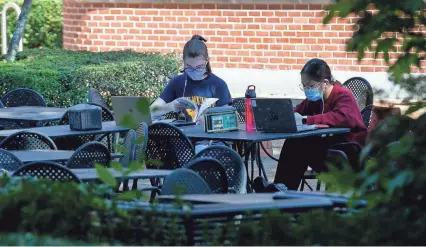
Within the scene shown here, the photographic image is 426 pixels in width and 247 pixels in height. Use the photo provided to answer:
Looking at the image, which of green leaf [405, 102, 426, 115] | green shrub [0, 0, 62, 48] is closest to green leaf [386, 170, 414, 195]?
green leaf [405, 102, 426, 115]

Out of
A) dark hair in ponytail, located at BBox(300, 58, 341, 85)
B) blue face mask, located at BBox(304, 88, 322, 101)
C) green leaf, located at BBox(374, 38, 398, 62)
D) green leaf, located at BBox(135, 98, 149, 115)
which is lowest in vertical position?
blue face mask, located at BBox(304, 88, 322, 101)

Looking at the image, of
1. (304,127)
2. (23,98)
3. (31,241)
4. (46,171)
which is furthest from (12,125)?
(31,241)

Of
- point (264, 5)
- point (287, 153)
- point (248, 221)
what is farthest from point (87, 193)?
point (264, 5)

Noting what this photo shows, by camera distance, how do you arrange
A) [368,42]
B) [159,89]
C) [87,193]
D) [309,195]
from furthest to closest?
[159,89] < [309,195] < [87,193] < [368,42]

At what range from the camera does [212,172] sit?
6.71 metres

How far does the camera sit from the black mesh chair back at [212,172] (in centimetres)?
664

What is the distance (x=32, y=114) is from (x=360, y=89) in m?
3.15

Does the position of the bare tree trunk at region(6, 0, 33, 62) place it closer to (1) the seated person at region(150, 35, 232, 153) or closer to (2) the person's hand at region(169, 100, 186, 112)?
(1) the seated person at region(150, 35, 232, 153)

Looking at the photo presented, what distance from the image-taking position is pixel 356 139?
9125 millimetres

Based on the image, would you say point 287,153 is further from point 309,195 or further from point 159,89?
point 159,89

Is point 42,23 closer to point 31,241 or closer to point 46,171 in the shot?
point 46,171

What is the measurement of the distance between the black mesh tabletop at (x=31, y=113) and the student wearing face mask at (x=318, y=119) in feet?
7.48

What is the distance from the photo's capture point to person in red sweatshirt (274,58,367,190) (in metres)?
8.98

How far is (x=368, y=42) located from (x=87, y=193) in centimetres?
141
